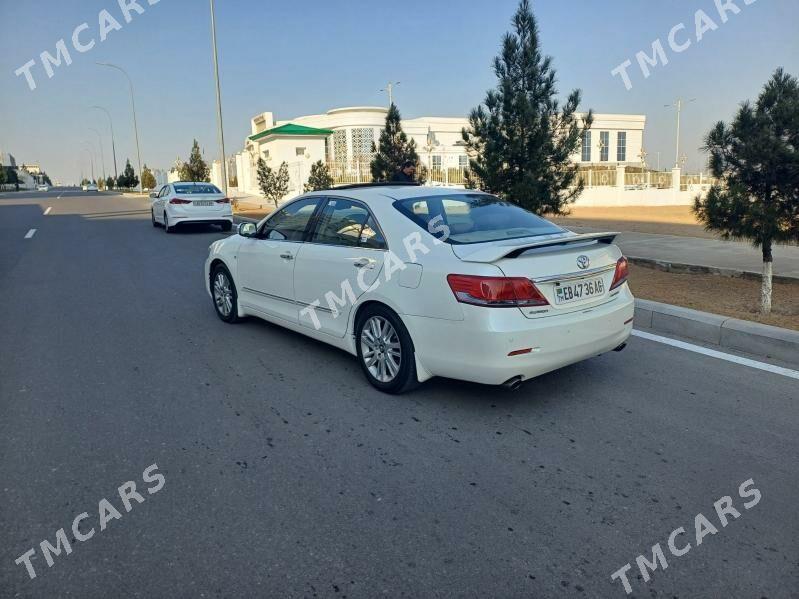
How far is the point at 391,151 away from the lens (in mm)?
16453

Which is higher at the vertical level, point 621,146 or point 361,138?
point 621,146

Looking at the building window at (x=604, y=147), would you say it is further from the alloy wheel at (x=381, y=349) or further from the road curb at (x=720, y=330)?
the alloy wheel at (x=381, y=349)

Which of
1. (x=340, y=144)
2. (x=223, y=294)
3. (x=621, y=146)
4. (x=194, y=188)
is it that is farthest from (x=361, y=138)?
(x=223, y=294)

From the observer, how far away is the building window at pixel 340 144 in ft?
148

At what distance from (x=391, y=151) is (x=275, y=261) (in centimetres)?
1131

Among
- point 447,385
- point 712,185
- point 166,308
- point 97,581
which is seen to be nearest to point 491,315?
point 447,385

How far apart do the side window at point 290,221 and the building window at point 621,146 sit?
65.6 metres

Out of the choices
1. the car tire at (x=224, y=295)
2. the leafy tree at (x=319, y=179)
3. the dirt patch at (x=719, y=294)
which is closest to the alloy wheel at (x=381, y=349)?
the car tire at (x=224, y=295)

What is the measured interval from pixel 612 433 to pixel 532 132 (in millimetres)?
6542

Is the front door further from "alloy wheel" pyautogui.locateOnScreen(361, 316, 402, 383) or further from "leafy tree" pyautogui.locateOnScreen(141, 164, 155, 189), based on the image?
"leafy tree" pyautogui.locateOnScreen(141, 164, 155, 189)

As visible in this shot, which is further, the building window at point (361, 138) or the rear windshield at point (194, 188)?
the building window at point (361, 138)

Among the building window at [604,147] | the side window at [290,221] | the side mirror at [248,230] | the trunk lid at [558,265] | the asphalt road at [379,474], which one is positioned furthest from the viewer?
the building window at [604,147]

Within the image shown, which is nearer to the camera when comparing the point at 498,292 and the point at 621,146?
the point at 498,292

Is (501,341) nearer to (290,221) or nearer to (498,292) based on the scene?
(498,292)
